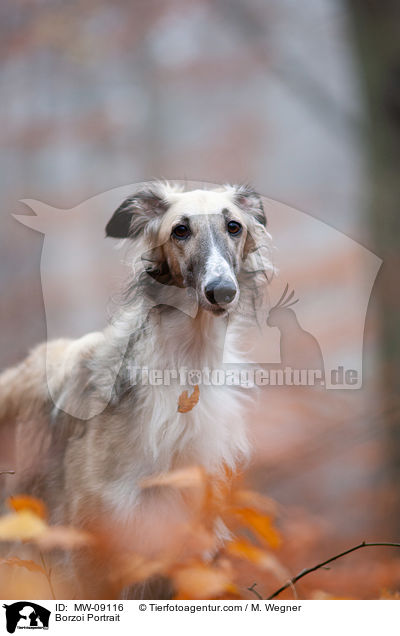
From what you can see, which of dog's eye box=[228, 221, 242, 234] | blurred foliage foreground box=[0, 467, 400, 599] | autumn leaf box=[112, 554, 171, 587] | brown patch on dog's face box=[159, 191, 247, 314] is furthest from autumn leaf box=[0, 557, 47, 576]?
dog's eye box=[228, 221, 242, 234]

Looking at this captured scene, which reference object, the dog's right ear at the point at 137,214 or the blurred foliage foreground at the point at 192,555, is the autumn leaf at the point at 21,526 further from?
the dog's right ear at the point at 137,214

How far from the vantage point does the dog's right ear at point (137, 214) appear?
0.98 metres

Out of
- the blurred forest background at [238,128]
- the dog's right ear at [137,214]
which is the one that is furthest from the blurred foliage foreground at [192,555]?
the dog's right ear at [137,214]

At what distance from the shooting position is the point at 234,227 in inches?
36.9

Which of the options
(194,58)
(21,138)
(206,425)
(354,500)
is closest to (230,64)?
(194,58)

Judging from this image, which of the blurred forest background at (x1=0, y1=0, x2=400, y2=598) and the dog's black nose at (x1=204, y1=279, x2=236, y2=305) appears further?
the blurred forest background at (x1=0, y1=0, x2=400, y2=598)

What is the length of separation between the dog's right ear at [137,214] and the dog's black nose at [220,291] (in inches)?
6.0

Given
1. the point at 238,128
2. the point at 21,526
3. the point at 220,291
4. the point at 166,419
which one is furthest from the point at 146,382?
the point at 238,128

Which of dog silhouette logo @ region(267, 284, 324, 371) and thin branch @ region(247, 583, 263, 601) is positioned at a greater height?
dog silhouette logo @ region(267, 284, 324, 371)

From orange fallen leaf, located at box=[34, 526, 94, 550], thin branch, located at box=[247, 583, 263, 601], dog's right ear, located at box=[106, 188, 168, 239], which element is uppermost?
dog's right ear, located at box=[106, 188, 168, 239]

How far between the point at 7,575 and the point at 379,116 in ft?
3.14

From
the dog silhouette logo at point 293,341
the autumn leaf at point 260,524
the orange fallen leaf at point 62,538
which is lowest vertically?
the orange fallen leaf at point 62,538

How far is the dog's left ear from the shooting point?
984 millimetres

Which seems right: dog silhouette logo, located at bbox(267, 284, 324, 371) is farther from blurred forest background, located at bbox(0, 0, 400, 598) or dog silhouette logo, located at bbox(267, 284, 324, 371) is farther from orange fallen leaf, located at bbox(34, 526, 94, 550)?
orange fallen leaf, located at bbox(34, 526, 94, 550)
